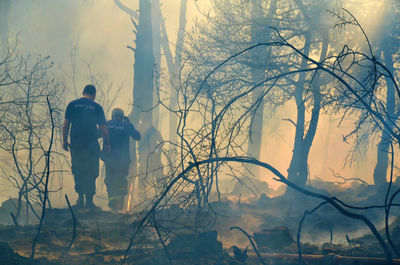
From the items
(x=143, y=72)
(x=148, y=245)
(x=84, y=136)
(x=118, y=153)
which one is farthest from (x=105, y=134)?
(x=143, y=72)

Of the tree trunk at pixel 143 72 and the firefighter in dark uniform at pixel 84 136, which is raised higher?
the tree trunk at pixel 143 72

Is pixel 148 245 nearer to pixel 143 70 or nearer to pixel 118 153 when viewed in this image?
pixel 118 153

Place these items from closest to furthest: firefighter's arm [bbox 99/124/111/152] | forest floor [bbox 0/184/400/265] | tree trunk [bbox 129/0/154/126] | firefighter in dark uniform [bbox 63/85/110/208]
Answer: forest floor [bbox 0/184/400/265] → firefighter in dark uniform [bbox 63/85/110/208] → firefighter's arm [bbox 99/124/111/152] → tree trunk [bbox 129/0/154/126]

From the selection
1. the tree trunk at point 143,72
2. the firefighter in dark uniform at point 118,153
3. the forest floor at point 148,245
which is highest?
the tree trunk at point 143,72

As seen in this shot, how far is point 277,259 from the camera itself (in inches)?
134

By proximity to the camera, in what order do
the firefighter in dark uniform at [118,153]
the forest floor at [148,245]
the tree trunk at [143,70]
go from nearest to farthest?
1. the forest floor at [148,245]
2. the firefighter in dark uniform at [118,153]
3. the tree trunk at [143,70]

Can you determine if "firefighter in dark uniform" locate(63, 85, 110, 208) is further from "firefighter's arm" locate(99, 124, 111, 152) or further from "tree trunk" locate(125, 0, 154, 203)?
"tree trunk" locate(125, 0, 154, 203)

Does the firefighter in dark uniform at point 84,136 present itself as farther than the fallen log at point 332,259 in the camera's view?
Yes

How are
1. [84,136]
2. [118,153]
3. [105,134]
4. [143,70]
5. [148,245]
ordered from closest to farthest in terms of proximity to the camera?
[148,245], [84,136], [105,134], [118,153], [143,70]

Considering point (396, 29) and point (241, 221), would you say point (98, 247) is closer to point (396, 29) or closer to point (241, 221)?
point (241, 221)

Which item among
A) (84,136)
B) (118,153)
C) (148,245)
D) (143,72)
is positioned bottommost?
(148,245)

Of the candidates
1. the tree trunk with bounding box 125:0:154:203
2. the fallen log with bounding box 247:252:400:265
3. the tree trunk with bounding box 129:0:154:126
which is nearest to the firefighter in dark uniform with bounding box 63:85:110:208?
the fallen log with bounding box 247:252:400:265

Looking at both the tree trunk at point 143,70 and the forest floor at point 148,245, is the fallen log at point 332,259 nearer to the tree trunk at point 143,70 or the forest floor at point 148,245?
the forest floor at point 148,245

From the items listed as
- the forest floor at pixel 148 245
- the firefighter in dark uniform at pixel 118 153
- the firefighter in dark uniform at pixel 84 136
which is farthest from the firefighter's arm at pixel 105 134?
the forest floor at pixel 148 245
